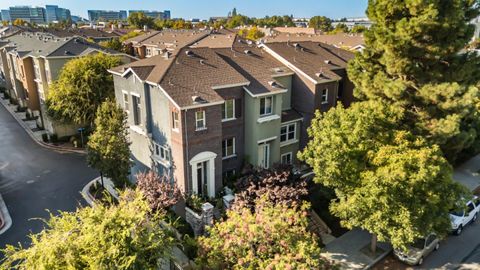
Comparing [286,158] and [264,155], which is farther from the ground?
[264,155]

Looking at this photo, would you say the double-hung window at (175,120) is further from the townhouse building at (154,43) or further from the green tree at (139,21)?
the green tree at (139,21)

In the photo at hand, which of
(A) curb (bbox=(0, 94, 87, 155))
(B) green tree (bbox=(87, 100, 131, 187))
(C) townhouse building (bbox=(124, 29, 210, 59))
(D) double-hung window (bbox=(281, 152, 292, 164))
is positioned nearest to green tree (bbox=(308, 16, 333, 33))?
(C) townhouse building (bbox=(124, 29, 210, 59))

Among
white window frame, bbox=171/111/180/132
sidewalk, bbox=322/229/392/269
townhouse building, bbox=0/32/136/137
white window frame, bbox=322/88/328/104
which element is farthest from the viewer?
townhouse building, bbox=0/32/136/137

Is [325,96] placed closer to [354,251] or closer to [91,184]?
[354,251]

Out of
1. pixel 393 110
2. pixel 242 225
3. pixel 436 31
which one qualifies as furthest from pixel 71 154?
pixel 436 31

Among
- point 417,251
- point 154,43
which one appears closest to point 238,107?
point 417,251

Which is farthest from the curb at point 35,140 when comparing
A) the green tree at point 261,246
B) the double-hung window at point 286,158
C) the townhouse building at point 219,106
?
the green tree at point 261,246

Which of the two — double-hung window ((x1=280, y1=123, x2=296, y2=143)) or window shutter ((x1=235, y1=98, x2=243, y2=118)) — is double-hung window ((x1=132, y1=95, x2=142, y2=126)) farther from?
double-hung window ((x1=280, y1=123, x2=296, y2=143))
